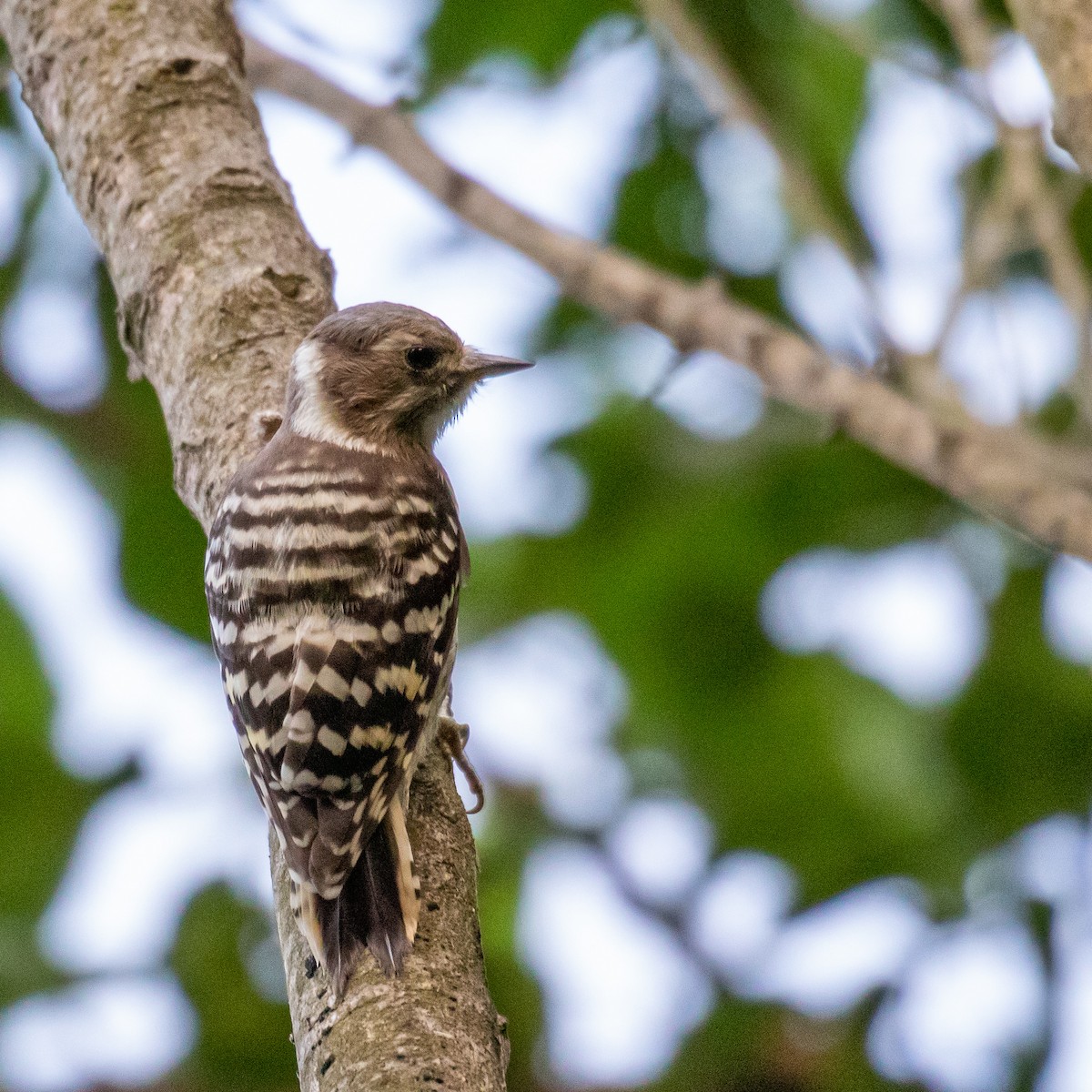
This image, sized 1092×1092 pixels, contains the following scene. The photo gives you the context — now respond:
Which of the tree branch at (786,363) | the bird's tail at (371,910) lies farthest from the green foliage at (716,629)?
the bird's tail at (371,910)

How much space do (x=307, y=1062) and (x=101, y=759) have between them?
8.92ft

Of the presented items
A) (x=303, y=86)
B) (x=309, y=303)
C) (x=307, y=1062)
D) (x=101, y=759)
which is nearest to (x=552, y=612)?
(x=101, y=759)

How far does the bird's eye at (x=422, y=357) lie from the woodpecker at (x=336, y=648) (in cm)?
27

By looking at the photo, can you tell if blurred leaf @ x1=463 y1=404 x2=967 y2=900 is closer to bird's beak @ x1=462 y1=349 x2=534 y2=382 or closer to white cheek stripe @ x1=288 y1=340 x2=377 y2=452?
bird's beak @ x1=462 y1=349 x2=534 y2=382

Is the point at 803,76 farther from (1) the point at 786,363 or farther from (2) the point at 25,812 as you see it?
(2) the point at 25,812

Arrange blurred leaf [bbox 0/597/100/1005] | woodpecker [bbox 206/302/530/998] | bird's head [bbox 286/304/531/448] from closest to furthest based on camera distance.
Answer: woodpecker [bbox 206/302/530/998] < bird's head [bbox 286/304/531/448] < blurred leaf [bbox 0/597/100/1005]

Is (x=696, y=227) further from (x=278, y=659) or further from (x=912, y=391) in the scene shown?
(x=278, y=659)

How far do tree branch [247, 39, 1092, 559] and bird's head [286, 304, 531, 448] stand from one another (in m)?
0.27

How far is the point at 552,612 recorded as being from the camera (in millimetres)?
5012

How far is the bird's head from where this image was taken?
325 centimetres

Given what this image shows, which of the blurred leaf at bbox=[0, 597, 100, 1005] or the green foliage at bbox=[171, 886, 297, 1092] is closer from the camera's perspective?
the green foliage at bbox=[171, 886, 297, 1092]

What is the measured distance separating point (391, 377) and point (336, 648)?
3.18 ft

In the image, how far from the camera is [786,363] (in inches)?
127

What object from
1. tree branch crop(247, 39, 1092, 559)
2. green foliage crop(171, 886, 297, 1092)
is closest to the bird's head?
tree branch crop(247, 39, 1092, 559)
